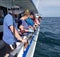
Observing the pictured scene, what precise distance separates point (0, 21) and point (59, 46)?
531 centimetres

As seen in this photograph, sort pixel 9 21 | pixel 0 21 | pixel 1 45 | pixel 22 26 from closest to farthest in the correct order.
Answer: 1. pixel 9 21
2. pixel 22 26
3. pixel 1 45
4. pixel 0 21

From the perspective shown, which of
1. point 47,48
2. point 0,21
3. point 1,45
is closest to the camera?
point 1,45

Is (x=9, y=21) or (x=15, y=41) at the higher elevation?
(x=9, y=21)

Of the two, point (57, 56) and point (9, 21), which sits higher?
point (9, 21)

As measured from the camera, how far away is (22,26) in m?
10.6

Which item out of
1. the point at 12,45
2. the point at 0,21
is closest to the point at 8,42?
the point at 12,45

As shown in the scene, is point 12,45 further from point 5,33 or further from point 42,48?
point 42,48

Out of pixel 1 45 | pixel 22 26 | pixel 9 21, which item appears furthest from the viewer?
pixel 1 45

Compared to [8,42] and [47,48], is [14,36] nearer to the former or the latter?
[8,42]

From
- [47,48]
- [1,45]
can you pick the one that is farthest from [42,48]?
[1,45]

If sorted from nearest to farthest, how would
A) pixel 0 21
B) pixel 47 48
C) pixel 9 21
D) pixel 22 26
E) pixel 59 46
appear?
pixel 9 21 < pixel 22 26 < pixel 47 48 < pixel 59 46 < pixel 0 21

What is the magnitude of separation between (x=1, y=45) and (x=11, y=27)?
250 inches

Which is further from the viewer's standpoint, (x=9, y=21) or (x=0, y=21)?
(x=0, y=21)

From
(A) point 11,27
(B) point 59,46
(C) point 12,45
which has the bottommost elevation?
(B) point 59,46
